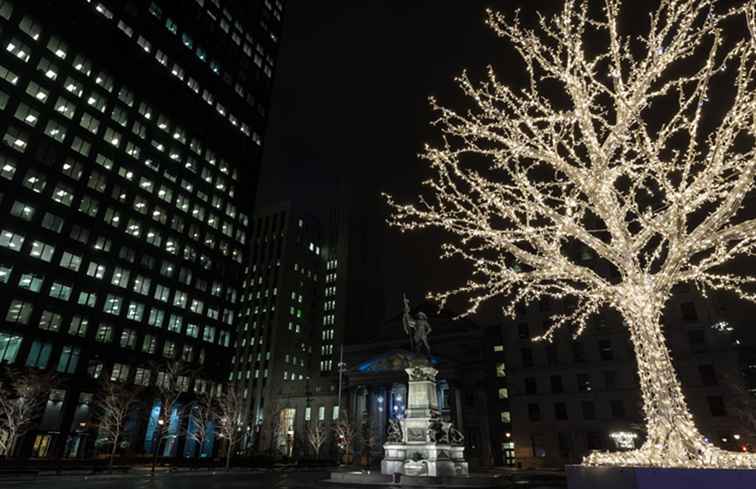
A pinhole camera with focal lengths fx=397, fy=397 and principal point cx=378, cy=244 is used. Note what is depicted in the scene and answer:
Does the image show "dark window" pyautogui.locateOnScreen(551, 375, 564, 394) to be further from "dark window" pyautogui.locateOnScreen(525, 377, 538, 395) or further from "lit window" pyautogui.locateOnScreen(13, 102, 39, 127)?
"lit window" pyautogui.locateOnScreen(13, 102, 39, 127)

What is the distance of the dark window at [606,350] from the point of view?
164ft

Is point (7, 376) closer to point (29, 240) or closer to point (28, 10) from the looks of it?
point (29, 240)

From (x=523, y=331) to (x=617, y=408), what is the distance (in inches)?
553

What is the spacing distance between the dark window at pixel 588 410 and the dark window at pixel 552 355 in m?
5.67

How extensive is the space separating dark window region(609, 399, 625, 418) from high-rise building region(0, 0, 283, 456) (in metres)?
56.9

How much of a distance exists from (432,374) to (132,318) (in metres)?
49.9

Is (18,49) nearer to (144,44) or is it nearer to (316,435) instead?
(144,44)

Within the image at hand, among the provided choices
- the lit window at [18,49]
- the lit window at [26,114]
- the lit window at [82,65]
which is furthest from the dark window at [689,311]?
the lit window at [18,49]

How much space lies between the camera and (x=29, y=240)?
45844 mm

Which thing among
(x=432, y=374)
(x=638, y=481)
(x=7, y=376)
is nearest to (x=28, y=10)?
(x=7, y=376)

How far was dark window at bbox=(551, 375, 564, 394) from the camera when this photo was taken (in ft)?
170

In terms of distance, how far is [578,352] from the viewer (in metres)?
51.8

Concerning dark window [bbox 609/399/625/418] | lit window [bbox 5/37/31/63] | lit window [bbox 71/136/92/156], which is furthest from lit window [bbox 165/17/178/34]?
dark window [bbox 609/399/625/418]

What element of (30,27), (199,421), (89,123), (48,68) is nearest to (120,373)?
(199,421)
